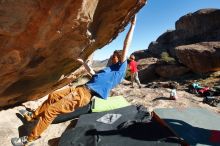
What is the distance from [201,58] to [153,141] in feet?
91.7

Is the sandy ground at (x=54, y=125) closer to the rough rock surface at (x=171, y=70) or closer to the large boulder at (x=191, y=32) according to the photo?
the rough rock surface at (x=171, y=70)

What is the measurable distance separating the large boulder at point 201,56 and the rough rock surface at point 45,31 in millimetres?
24038

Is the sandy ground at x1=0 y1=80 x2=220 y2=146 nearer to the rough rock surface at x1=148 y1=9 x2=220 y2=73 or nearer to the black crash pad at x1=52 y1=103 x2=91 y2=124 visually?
the black crash pad at x1=52 y1=103 x2=91 y2=124

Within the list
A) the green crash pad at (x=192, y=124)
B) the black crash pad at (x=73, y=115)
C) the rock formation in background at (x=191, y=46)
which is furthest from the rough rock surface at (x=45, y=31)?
the rock formation in background at (x=191, y=46)

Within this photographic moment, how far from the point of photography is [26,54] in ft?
22.2

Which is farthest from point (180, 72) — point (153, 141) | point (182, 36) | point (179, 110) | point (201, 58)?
point (153, 141)

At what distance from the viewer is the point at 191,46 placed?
1310 inches

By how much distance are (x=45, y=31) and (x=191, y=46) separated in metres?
29.7

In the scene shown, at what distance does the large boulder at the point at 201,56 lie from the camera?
31469 millimetres

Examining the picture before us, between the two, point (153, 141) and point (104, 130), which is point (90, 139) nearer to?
point (104, 130)

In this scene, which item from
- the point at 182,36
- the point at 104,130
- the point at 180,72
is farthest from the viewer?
the point at 182,36

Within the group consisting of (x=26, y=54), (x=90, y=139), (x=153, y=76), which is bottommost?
(x=153, y=76)

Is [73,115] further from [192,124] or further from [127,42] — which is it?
[192,124]

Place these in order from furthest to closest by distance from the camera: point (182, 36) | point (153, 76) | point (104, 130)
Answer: point (182, 36) < point (153, 76) < point (104, 130)
